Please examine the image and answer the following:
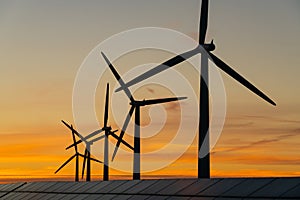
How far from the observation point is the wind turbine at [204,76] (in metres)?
55.2

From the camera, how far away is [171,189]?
50.4 m

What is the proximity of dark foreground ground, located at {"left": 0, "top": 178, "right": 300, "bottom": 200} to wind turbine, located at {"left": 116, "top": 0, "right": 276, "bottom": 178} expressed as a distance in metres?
3.89

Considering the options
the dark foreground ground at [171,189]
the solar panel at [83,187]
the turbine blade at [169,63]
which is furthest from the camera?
the turbine blade at [169,63]

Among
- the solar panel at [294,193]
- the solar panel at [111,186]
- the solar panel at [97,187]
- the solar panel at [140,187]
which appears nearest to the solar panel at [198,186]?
the solar panel at [140,187]

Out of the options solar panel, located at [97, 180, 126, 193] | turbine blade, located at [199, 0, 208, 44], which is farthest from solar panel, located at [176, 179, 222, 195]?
turbine blade, located at [199, 0, 208, 44]

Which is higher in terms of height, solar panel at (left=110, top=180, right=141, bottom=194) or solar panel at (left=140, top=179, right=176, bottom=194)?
solar panel at (left=110, top=180, right=141, bottom=194)

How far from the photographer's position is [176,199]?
157 feet

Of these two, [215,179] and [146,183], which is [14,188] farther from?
[215,179]

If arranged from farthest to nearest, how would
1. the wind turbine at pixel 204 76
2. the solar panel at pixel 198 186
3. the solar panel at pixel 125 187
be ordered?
the solar panel at pixel 125 187 < the wind turbine at pixel 204 76 < the solar panel at pixel 198 186

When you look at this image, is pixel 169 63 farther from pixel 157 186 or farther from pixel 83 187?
pixel 157 186

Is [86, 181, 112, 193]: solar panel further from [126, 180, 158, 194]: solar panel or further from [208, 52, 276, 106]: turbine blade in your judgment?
[208, 52, 276, 106]: turbine blade

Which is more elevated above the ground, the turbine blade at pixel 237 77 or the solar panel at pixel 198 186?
the turbine blade at pixel 237 77

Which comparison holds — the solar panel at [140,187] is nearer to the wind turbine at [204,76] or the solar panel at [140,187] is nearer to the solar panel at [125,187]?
the solar panel at [125,187]

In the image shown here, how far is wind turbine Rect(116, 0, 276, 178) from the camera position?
55.2m
